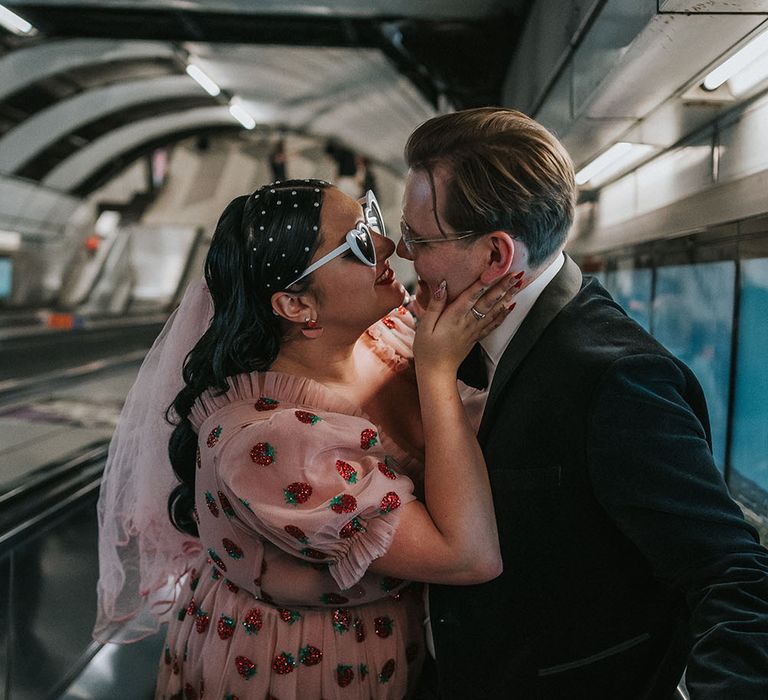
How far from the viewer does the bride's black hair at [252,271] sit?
172cm

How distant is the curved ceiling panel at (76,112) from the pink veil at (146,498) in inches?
458

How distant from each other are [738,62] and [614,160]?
1480 millimetres

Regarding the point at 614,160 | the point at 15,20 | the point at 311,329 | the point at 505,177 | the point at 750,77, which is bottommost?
the point at 311,329

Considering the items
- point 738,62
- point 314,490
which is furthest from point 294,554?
point 738,62

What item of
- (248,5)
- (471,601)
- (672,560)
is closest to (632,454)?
Answer: (672,560)

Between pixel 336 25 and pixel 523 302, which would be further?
pixel 336 25

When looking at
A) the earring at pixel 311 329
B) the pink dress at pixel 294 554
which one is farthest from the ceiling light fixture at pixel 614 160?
the pink dress at pixel 294 554

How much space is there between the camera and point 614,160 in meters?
3.39

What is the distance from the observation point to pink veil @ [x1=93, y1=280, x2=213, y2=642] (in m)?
2.04

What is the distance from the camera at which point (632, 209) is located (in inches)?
134

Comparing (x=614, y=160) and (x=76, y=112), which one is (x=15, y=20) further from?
(x=76, y=112)

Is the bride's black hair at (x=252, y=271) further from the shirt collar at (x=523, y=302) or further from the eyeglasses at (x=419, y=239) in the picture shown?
the shirt collar at (x=523, y=302)

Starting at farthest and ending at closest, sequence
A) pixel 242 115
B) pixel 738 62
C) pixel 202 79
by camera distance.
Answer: pixel 242 115
pixel 202 79
pixel 738 62

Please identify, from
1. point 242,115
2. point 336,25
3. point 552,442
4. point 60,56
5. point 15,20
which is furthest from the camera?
point 242,115
